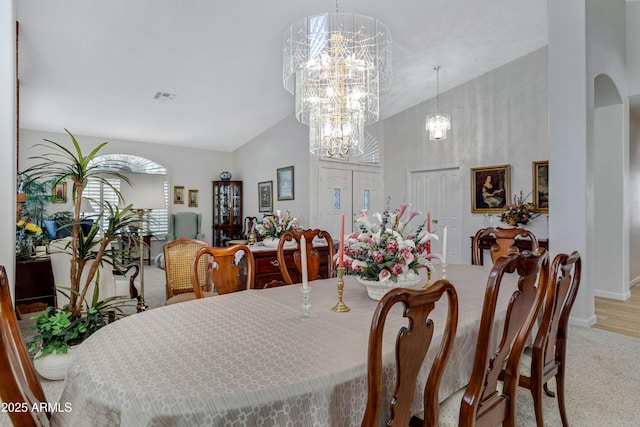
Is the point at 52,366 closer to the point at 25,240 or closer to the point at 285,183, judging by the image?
the point at 25,240

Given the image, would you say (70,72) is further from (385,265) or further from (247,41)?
(385,265)

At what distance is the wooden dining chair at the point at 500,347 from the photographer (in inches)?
41.9

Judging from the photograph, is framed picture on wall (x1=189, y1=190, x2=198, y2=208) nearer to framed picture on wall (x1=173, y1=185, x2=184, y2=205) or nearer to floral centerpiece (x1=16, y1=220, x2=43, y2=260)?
framed picture on wall (x1=173, y1=185, x2=184, y2=205)

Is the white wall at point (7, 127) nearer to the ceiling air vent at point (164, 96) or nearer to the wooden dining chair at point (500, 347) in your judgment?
the wooden dining chair at point (500, 347)

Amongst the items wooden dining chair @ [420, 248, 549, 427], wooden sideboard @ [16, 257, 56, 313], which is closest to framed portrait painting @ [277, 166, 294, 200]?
wooden sideboard @ [16, 257, 56, 313]

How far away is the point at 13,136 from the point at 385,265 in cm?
248

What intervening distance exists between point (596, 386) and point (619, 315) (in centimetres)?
206

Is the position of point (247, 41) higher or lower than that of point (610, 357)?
higher

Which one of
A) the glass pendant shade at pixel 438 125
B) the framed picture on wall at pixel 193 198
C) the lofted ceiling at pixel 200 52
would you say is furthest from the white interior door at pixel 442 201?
the framed picture on wall at pixel 193 198

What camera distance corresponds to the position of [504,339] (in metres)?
1.18

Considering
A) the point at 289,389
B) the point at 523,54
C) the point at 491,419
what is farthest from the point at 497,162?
the point at 289,389

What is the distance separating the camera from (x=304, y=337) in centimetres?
126

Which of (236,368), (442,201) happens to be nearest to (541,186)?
(442,201)

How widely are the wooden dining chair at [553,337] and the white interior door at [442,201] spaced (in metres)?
4.23
